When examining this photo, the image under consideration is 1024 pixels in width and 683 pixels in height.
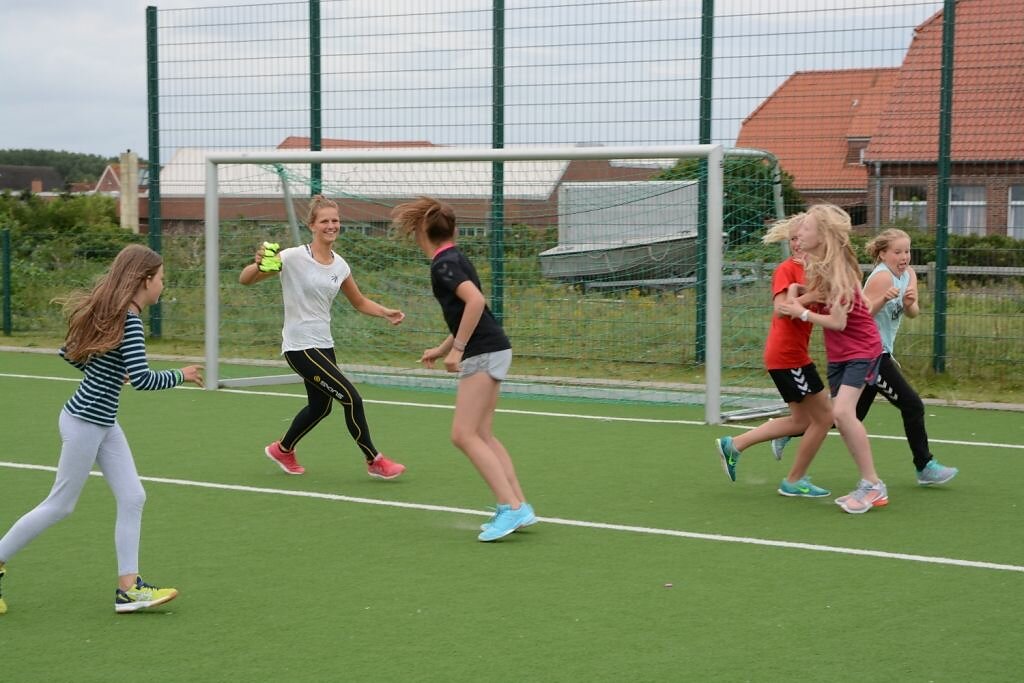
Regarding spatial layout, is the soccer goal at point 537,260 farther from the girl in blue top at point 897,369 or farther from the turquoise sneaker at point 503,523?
the turquoise sneaker at point 503,523

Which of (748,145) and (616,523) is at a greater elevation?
(748,145)

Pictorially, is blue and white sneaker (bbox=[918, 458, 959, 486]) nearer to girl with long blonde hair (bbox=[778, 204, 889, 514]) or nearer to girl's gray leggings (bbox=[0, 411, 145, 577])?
girl with long blonde hair (bbox=[778, 204, 889, 514])

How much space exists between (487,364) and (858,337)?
225 cm

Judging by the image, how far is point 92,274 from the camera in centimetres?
1919

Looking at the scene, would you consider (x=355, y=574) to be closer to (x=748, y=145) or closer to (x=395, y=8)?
(x=748, y=145)

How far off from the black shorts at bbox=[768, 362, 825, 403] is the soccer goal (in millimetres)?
4437

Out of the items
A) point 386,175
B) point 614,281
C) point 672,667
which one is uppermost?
point 386,175

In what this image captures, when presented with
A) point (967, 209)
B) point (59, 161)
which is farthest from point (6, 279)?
point (59, 161)

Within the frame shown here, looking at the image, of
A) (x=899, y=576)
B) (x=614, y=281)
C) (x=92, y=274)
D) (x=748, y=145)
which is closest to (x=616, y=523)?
A: (x=899, y=576)

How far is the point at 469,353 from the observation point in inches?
288

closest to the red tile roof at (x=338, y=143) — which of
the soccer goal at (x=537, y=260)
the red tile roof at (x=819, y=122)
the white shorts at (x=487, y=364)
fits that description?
the soccer goal at (x=537, y=260)

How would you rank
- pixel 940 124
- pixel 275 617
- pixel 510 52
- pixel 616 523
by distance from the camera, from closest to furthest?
1. pixel 275 617
2. pixel 616 523
3. pixel 940 124
4. pixel 510 52

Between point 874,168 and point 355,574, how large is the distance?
8.65 m

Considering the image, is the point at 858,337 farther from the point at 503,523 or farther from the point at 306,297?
the point at 306,297
